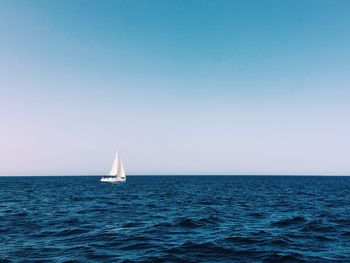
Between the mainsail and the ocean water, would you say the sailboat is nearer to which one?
the mainsail

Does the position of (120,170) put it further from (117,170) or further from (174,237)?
(174,237)

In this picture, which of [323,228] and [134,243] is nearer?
[134,243]

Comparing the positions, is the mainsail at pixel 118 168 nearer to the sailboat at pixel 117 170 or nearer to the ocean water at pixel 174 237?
the sailboat at pixel 117 170

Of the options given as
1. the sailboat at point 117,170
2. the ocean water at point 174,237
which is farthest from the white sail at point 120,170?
the ocean water at point 174,237

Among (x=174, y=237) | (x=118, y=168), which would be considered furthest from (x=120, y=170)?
(x=174, y=237)

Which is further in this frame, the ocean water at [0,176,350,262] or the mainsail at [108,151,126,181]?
the mainsail at [108,151,126,181]

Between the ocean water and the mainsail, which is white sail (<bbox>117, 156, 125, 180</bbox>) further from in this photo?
the ocean water

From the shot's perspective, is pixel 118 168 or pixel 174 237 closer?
pixel 174 237

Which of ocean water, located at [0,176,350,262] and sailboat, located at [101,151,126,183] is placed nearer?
ocean water, located at [0,176,350,262]

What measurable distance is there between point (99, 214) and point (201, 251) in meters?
16.7

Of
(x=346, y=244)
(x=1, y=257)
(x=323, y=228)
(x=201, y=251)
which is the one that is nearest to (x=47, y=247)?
(x=1, y=257)

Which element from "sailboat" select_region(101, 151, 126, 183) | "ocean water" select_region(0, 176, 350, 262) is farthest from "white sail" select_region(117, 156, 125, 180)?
"ocean water" select_region(0, 176, 350, 262)

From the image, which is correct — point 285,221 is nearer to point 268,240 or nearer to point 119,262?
point 268,240

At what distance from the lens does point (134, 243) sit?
62.5 feet
